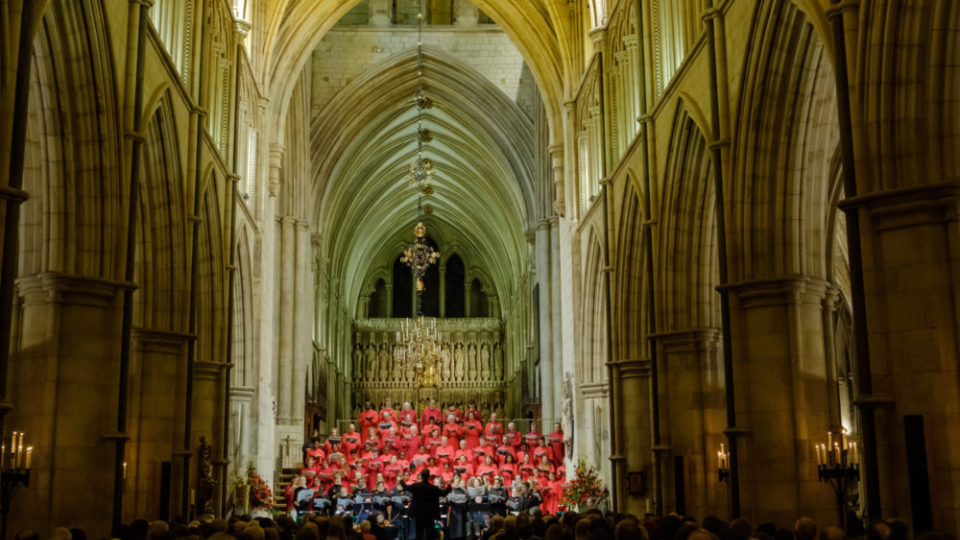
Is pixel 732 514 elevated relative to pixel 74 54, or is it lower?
lower

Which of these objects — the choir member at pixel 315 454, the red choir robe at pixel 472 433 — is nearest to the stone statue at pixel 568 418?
the red choir robe at pixel 472 433

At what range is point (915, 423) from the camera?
8.95m

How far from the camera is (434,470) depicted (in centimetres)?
2602

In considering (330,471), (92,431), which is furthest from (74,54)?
(330,471)

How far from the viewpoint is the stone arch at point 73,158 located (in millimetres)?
11414

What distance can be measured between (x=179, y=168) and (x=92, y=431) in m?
5.31

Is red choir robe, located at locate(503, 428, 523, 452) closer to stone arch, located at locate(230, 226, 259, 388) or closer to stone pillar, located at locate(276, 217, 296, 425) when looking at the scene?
stone pillar, located at locate(276, 217, 296, 425)

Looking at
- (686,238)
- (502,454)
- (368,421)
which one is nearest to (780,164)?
(686,238)

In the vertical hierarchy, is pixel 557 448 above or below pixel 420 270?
below

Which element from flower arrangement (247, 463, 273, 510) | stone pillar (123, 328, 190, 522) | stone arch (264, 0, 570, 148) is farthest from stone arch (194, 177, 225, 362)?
stone arch (264, 0, 570, 148)

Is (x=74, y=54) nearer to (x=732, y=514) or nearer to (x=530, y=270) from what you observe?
(x=732, y=514)

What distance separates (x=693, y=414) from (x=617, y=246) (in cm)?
463

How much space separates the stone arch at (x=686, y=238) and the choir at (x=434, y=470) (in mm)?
6303

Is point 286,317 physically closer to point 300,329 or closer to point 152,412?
point 300,329
